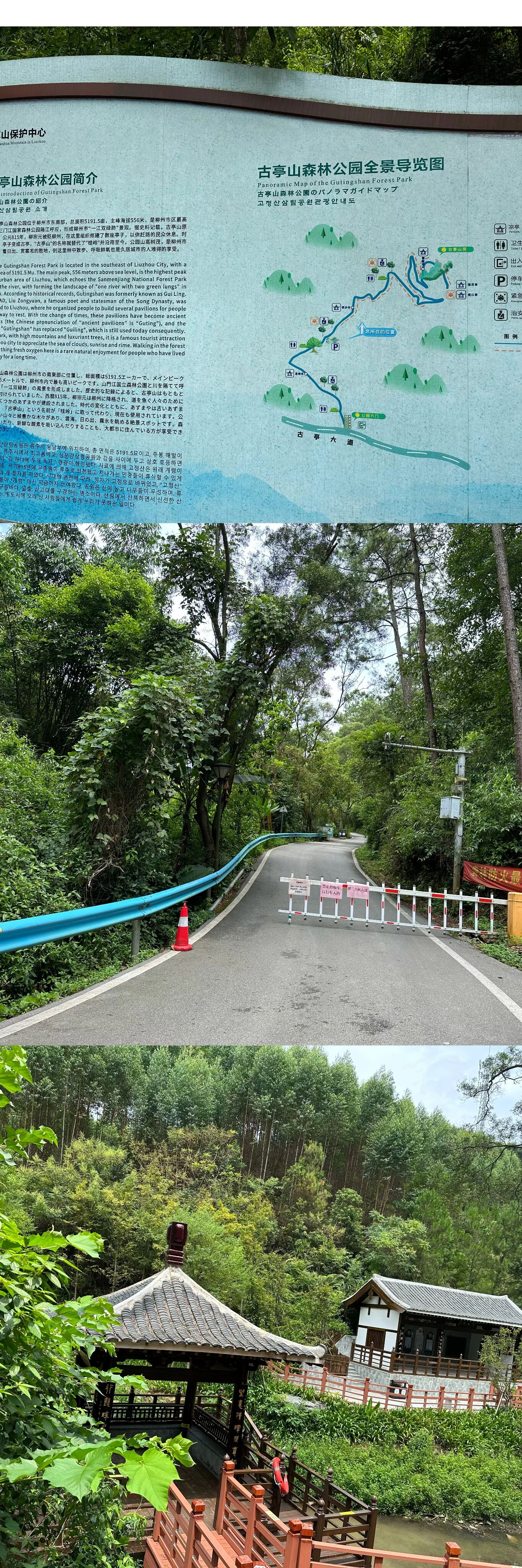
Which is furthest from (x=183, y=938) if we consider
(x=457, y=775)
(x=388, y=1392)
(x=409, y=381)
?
(x=388, y=1392)

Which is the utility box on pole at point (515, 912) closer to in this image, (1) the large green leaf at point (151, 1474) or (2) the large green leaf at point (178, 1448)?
(2) the large green leaf at point (178, 1448)

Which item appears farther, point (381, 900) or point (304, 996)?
point (381, 900)

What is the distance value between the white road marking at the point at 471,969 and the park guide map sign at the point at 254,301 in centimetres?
123

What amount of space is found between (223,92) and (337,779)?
7.08ft

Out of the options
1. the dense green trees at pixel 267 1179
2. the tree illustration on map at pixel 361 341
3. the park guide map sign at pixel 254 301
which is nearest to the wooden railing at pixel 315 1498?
the dense green trees at pixel 267 1179

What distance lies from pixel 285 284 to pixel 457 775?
1.59 m

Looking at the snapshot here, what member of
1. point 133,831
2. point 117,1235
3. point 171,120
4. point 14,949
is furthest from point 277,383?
point 117,1235

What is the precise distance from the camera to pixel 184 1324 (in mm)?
5082

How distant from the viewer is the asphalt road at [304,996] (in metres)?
2.60

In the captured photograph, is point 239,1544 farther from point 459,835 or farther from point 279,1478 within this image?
point 459,835

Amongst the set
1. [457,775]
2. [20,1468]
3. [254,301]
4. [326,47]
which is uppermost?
[326,47]

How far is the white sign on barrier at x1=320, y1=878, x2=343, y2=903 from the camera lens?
108 inches

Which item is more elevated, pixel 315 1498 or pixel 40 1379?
pixel 40 1379

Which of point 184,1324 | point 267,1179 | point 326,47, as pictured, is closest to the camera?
point 326,47
